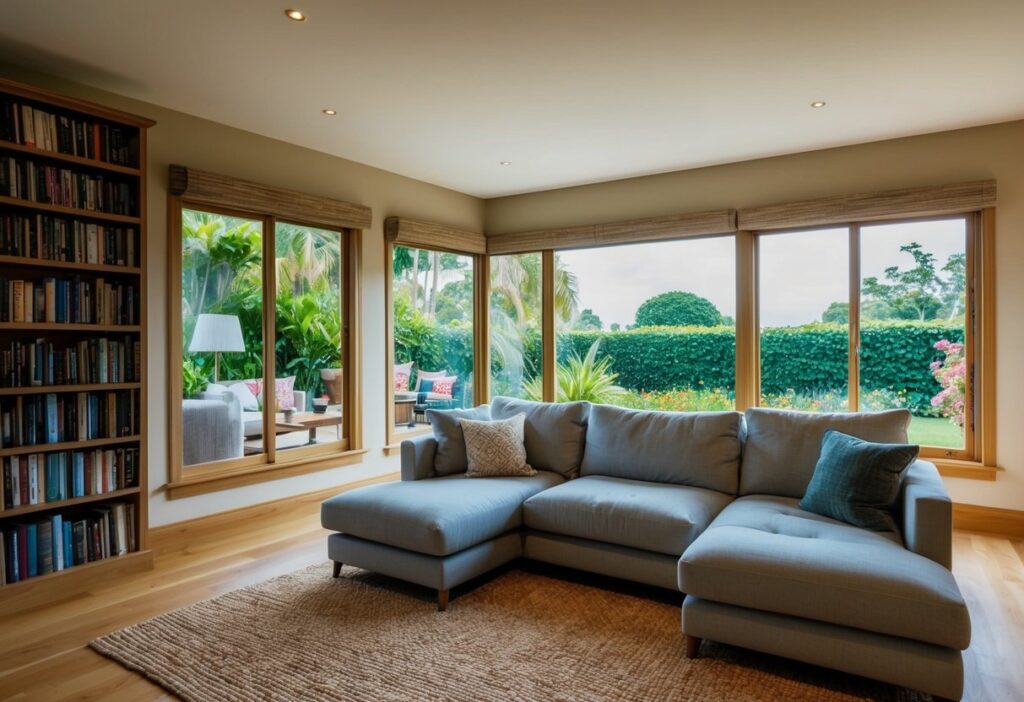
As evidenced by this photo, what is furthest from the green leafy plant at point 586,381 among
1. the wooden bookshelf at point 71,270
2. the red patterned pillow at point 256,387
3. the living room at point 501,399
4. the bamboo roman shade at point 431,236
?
the wooden bookshelf at point 71,270

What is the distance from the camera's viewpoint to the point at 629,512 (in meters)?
2.96

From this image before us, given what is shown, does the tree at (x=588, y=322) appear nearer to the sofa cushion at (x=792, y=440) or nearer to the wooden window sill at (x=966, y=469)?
the sofa cushion at (x=792, y=440)

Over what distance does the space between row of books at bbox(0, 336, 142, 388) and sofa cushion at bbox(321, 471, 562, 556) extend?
1.32m

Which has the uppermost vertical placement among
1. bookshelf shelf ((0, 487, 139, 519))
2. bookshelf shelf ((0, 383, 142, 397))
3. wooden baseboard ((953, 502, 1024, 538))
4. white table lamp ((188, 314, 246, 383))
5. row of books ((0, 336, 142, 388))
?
white table lamp ((188, 314, 246, 383))

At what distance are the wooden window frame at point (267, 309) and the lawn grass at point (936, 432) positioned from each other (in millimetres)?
4039

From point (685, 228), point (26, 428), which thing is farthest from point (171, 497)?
point (685, 228)

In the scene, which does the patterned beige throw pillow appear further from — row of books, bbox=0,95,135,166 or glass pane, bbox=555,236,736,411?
row of books, bbox=0,95,135,166

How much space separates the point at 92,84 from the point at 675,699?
4.04 metres

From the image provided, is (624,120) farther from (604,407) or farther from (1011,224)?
(1011,224)

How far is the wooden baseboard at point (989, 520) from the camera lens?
399 centimetres

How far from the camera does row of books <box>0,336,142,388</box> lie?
297cm

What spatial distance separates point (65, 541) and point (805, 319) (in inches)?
191

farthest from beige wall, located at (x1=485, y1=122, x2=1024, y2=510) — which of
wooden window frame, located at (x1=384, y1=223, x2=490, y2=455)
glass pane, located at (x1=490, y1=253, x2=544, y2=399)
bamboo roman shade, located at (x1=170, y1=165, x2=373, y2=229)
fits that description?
bamboo roman shade, located at (x1=170, y1=165, x2=373, y2=229)

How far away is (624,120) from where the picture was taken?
13.0ft
